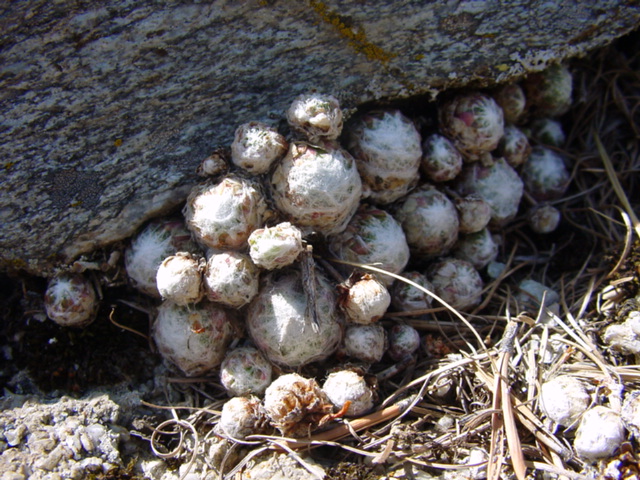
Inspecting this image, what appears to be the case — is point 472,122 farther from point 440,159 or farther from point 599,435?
point 599,435

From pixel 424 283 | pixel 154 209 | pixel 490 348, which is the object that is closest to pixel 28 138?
pixel 154 209

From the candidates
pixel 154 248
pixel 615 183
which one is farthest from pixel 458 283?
pixel 154 248

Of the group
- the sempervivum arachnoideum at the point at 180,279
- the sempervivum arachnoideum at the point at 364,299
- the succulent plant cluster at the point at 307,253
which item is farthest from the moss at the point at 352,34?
the sempervivum arachnoideum at the point at 180,279

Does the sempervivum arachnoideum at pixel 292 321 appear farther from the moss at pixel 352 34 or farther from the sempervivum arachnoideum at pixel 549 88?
the sempervivum arachnoideum at pixel 549 88

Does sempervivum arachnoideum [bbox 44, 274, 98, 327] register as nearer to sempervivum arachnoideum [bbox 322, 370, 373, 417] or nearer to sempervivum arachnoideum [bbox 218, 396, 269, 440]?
sempervivum arachnoideum [bbox 218, 396, 269, 440]

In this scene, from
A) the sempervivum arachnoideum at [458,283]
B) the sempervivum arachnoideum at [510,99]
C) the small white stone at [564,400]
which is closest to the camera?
the small white stone at [564,400]

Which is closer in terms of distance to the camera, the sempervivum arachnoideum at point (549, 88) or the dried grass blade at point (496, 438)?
the dried grass blade at point (496, 438)

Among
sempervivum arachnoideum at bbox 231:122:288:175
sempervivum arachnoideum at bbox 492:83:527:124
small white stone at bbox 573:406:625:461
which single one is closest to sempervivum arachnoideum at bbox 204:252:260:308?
sempervivum arachnoideum at bbox 231:122:288:175
